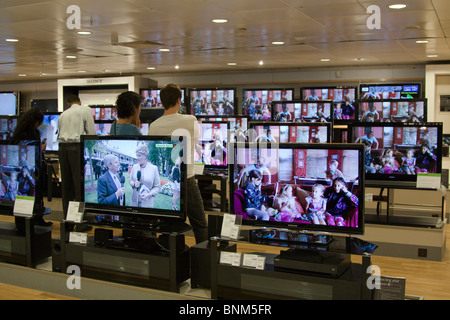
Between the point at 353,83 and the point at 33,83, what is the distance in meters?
10.2

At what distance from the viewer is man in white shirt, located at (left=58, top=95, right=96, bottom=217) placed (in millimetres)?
5590

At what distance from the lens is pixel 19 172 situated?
12.9 feet

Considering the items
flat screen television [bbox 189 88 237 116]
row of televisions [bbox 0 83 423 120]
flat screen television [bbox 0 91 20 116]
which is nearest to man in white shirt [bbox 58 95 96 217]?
row of televisions [bbox 0 83 423 120]

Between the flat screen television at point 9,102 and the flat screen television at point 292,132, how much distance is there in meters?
11.5

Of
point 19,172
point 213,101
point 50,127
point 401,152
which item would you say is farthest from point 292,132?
point 213,101

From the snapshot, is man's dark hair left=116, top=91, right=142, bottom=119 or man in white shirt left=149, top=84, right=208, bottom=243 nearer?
man in white shirt left=149, top=84, right=208, bottom=243

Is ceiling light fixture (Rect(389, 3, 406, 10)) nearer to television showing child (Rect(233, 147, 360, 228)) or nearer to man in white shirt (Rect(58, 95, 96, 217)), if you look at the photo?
television showing child (Rect(233, 147, 360, 228))

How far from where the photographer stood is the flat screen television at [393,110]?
26.5ft

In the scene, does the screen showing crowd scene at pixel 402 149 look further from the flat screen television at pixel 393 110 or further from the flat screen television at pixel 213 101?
the flat screen television at pixel 213 101

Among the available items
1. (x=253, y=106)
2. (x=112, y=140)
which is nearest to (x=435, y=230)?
(x=112, y=140)

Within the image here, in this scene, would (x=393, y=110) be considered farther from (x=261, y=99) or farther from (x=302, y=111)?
(x=261, y=99)

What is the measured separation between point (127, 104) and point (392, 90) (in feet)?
26.7

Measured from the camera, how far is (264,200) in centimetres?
312

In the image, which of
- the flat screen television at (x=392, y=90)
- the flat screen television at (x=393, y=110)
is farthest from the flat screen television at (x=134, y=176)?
the flat screen television at (x=392, y=90)
